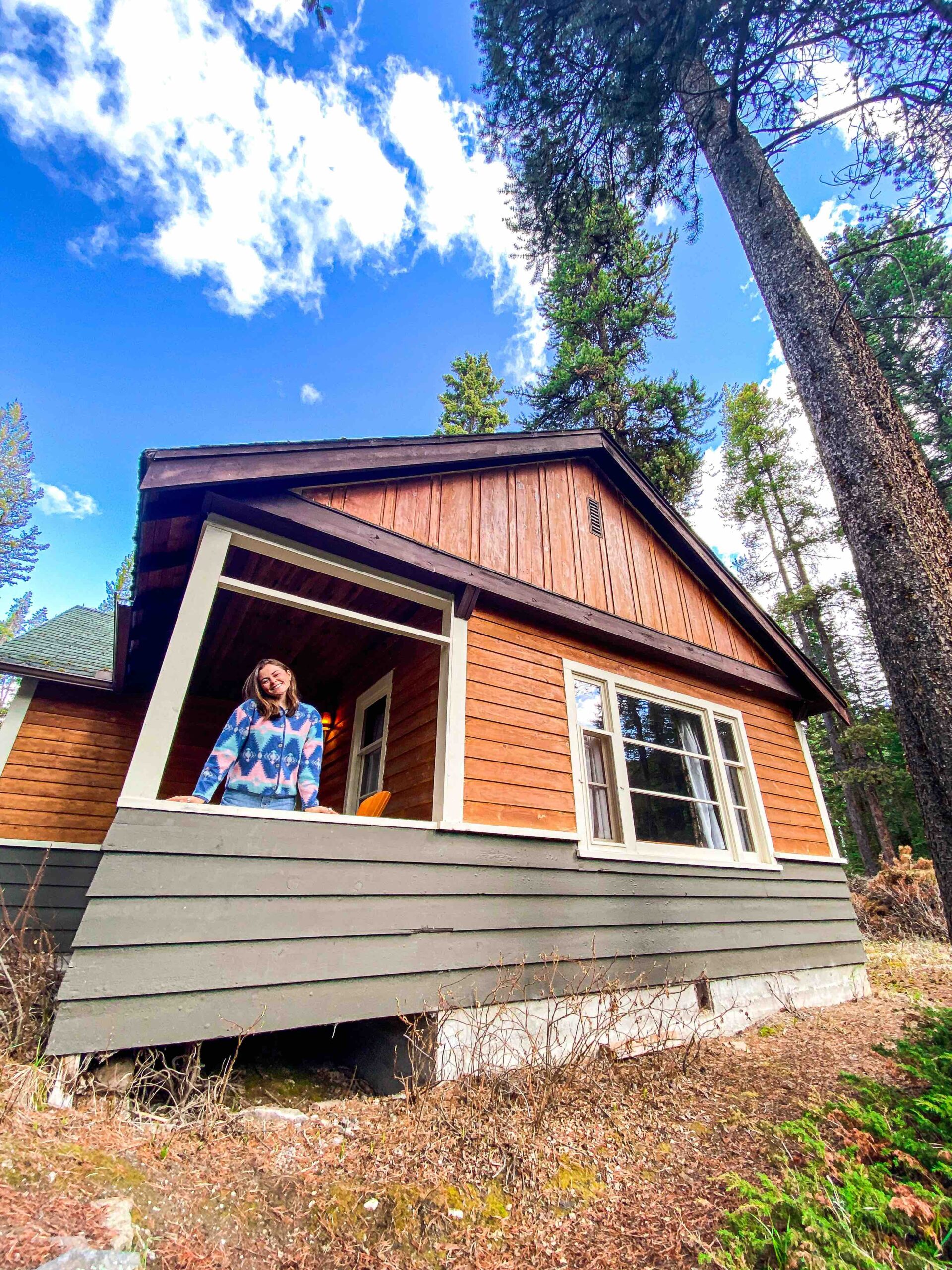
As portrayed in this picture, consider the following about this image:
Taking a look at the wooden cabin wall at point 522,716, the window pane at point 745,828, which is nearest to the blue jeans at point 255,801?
the wooden cabin wall at point 522,716

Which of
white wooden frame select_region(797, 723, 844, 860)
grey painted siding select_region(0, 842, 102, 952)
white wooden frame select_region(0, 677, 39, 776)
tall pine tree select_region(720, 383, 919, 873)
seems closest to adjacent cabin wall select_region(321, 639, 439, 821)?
grey painted siding select_region(0, 842, 102, 952)

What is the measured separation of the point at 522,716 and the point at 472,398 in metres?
17.5

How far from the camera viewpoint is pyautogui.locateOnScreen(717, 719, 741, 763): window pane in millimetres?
6203

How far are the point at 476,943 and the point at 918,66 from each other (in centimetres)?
743

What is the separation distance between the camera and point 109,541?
25422mm

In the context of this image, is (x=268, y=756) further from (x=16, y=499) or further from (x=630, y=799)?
(x=16, y=499)

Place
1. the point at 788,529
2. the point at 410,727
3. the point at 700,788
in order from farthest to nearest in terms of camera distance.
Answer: the point at 788,529 < the point at 700,788 < the point at 410,727

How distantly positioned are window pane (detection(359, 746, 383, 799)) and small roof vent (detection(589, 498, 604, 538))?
3.37 meters

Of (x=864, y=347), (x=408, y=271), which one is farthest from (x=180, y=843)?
(x=408, y=271)

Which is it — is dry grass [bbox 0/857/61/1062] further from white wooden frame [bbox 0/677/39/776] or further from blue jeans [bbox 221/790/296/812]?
white wooden frame [bbox 0/677/39/776]

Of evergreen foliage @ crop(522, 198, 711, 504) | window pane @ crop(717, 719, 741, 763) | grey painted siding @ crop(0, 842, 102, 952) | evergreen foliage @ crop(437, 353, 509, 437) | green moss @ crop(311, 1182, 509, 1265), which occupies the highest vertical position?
evergreen foliage @ crop(437, 353, 509, 437)

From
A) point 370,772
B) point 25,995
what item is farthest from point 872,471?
point 25,995

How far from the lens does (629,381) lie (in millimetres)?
13758

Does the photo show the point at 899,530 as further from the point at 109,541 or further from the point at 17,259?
the point at 109,541
